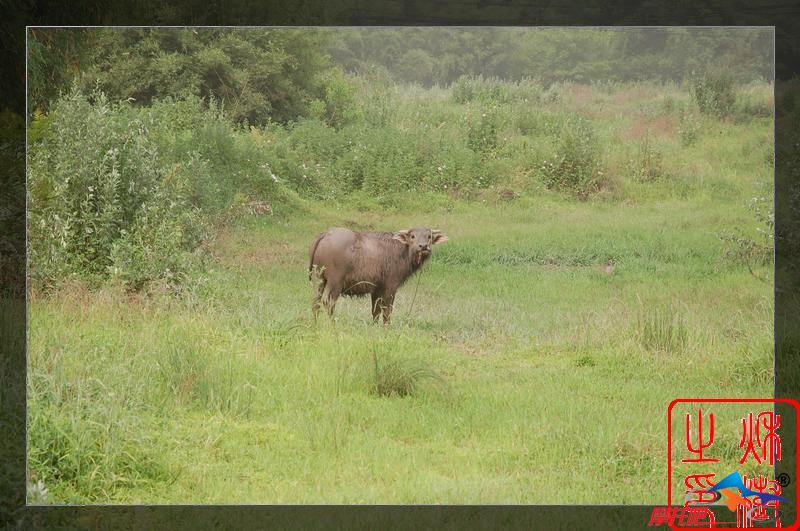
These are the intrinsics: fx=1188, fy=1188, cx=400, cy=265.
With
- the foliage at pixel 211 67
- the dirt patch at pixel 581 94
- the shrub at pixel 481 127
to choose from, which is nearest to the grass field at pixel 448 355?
the dirt patch at pixel 581 94

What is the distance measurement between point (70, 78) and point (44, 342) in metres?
1.91

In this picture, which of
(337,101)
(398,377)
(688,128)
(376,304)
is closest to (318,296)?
(376,304)

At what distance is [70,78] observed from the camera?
858cm

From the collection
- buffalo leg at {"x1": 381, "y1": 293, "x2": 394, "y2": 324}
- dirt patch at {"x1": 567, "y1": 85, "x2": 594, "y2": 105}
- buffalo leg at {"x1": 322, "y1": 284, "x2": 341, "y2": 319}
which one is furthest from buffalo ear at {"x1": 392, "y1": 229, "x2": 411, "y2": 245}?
dirt patch at {"x1": 567, "y1": 85, "x2": 594, "y2": 105}

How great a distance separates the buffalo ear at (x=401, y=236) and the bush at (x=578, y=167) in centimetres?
106

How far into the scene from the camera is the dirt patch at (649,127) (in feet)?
27.7

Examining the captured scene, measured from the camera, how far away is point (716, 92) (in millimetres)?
8430

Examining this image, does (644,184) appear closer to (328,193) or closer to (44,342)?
(328,193)

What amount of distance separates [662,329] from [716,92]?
1.73 metres

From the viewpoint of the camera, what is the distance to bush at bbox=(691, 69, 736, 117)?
331 inches

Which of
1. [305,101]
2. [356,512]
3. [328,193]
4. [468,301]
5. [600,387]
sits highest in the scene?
[305,101]

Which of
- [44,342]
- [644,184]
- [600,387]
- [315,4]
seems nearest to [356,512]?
[600,387]

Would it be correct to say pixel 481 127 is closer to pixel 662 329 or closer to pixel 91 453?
pixel 662 329

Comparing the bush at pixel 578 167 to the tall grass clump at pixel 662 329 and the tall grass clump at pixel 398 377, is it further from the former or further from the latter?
the tall grass clump at pixel 398 377
